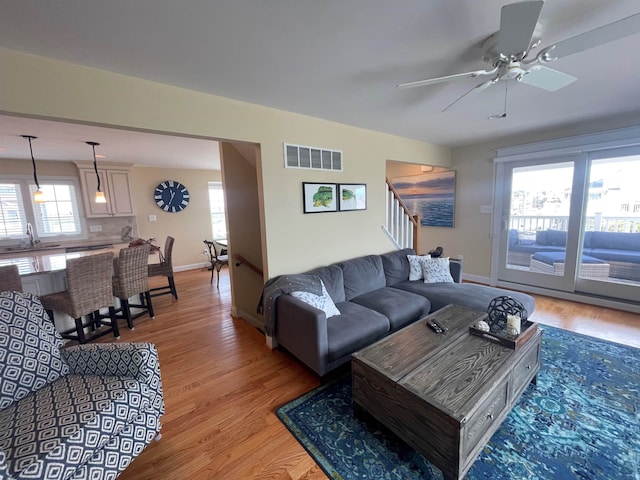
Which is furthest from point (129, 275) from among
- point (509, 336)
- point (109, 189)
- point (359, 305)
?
point (509, 336)

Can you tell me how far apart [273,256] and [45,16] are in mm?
2112

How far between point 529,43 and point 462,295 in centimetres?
230

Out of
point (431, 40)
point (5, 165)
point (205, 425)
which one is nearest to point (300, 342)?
point (205, 425)

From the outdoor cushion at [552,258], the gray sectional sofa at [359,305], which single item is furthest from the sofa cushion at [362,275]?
the outdoor cushion at [552,258]

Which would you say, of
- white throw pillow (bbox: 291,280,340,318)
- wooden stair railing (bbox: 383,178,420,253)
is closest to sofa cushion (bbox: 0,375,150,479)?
white throw pillow (bbox: 291,280,340,318)

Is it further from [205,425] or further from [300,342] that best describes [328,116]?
[205,425]

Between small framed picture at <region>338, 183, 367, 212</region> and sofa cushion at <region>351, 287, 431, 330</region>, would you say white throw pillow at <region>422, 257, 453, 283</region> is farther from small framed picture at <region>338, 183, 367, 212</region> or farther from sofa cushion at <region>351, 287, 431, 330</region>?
small framed picture at <region>338, 183, 367, 212</region>

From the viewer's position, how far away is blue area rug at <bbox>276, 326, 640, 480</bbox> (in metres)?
1.43

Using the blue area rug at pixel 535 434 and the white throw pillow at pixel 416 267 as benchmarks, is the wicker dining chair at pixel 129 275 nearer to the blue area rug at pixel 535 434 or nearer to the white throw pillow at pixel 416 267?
the blue area rug at pixel 535 434

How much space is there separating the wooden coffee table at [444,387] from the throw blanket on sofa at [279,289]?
2.85ft

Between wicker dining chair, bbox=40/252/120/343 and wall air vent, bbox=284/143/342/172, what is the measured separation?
223 cm

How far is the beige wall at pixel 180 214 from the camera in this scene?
577 cm

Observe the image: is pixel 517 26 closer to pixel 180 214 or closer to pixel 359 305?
pixel 359 305

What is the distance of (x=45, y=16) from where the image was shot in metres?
1.30
